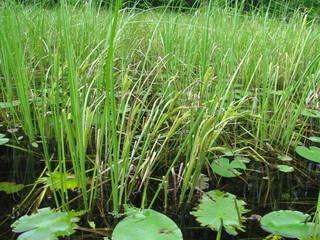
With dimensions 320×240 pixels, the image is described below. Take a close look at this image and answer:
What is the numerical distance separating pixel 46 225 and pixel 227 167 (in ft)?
1.64

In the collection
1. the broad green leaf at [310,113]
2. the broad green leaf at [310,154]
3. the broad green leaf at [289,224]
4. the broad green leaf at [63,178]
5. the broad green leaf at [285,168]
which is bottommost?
the broad green leaf at [285,168]

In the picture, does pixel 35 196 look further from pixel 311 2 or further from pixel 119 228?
pixel 311 2

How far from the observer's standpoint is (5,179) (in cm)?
95

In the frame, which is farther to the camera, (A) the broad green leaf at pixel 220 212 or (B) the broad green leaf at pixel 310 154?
(B) the broad green leaf at pixel 310 154

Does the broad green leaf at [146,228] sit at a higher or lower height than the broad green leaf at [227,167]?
higher

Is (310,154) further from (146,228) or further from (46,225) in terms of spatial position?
(46,225)

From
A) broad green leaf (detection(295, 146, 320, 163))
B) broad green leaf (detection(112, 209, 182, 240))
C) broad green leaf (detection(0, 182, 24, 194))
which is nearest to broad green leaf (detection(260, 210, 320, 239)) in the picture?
broad green leaf (detection(112, 209, 182, 240))

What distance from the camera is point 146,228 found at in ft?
2.20

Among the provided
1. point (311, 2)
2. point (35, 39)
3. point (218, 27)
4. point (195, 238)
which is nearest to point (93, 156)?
point (195, 238)

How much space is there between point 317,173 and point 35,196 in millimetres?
751

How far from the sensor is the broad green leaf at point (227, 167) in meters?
0.99

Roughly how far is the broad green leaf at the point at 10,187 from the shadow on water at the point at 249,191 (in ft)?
0.05

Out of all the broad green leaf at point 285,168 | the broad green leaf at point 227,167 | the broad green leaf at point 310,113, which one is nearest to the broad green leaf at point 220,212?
the broad green leaf at point 227,167

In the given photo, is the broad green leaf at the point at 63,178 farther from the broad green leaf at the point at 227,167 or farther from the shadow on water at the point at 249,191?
the broad green leaf at the point at 227,167
